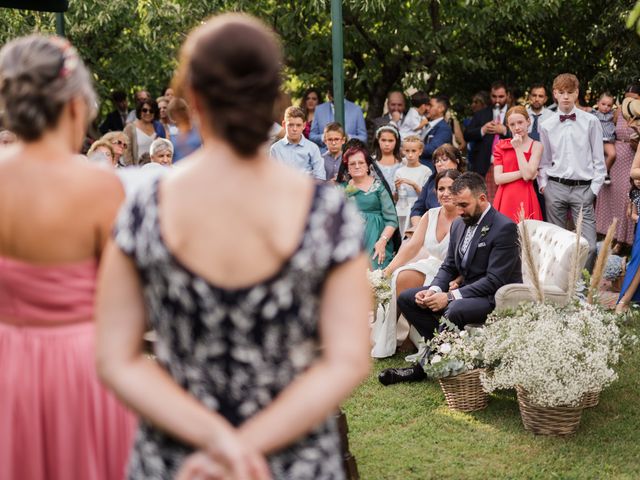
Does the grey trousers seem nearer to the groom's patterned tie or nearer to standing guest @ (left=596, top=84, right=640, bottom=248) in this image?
standing guest @ (left=596, top=84, right=640, bottom=248)

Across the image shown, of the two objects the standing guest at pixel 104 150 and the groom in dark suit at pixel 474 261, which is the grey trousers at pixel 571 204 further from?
the standing guest at pixel 104 150

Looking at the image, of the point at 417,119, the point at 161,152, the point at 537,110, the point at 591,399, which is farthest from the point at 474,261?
the point at 417,119

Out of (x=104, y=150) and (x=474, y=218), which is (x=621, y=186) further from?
(x=104, y=150)

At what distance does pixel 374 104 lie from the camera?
13.2m

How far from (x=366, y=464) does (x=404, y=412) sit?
81 centimetres

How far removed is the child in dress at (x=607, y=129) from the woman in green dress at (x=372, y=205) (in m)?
3.37

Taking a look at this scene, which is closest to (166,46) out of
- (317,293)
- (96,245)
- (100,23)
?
(100,23)

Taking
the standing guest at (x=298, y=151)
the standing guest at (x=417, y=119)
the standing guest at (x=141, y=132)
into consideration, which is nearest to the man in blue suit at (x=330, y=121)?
the standing guest at (x=417, y=119)

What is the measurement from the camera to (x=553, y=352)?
478 cm

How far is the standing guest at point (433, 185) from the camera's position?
25.1 ft

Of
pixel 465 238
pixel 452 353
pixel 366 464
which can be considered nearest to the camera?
pixel 366 464

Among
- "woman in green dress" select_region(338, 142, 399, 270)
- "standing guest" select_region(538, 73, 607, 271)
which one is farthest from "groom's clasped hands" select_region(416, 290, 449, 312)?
"standing guest" select_region(538, 73, 607, 271)

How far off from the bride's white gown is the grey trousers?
188 centimetres

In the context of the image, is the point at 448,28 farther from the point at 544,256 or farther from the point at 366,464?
the point at 366,464
